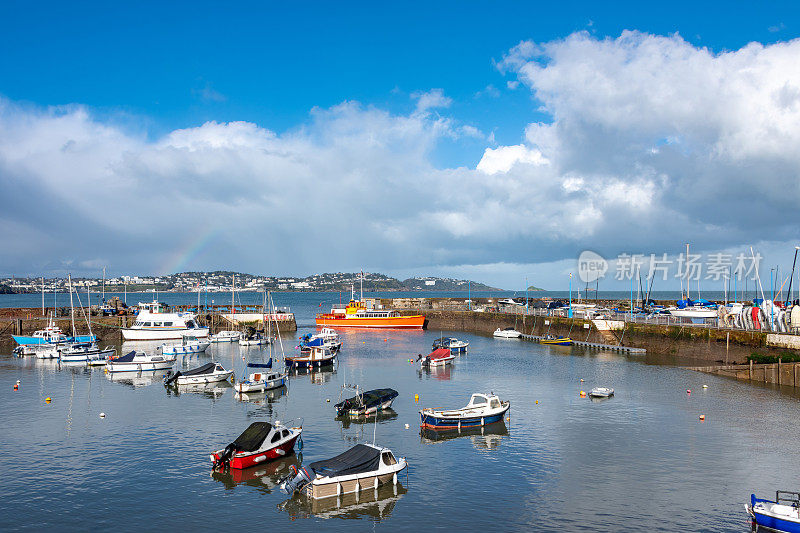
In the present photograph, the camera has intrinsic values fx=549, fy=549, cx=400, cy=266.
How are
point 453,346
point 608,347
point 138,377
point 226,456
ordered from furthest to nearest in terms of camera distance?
point 608,347
point 453,346
point 138,377
point 226,456

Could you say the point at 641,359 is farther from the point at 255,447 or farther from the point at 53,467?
the point at 53,467

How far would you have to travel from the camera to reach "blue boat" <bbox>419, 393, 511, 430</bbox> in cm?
3322

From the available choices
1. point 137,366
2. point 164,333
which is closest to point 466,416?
point 137,366

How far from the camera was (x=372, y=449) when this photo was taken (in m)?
25.5

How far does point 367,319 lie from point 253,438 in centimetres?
8397

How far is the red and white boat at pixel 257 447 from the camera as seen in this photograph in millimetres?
26484

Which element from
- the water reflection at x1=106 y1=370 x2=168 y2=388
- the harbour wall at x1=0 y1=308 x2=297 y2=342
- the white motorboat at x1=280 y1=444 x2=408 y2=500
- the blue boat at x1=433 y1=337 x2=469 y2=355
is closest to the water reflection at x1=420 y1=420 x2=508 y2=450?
the white motorboat at x1=280 y1=444 x2=408 y2=500

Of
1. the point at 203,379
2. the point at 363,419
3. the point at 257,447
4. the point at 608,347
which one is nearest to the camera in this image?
the point at 257,447

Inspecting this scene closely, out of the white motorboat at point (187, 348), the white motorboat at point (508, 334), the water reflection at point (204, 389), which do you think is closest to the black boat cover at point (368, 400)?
the water reflection at point (204, 389)

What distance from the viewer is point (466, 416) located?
34062 millimetres

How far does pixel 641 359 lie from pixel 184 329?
208ft

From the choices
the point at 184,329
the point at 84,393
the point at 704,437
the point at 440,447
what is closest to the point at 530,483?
the point at 440,447

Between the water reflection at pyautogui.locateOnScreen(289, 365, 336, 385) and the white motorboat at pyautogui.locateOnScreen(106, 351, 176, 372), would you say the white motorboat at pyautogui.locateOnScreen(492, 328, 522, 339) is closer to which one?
the water reflection at pyautogui.locateOnScreen(289, 365, 336, 385)

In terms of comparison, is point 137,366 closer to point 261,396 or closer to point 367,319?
point 261,396
